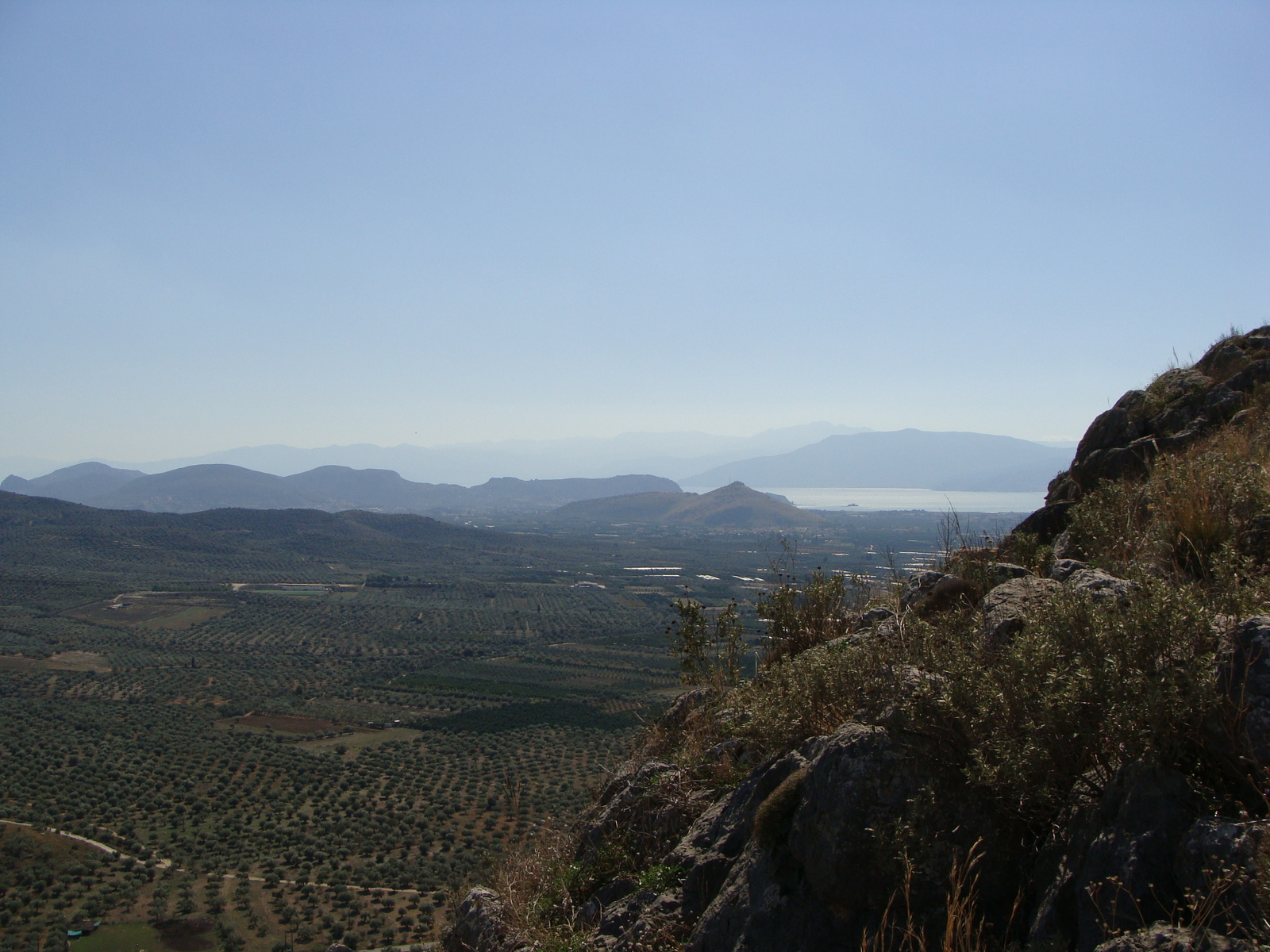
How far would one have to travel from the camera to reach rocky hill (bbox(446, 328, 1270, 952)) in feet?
8.80

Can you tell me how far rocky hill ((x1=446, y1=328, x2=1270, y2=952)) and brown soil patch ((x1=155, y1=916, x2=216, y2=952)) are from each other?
19.0m

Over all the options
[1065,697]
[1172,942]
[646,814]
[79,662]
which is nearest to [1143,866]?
[1172,942]

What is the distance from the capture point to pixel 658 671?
62.4 m

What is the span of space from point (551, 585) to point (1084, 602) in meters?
118

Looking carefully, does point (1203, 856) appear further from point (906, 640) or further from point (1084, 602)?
point (906, 640)

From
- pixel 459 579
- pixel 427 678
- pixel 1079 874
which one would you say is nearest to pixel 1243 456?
pixel 1079 874

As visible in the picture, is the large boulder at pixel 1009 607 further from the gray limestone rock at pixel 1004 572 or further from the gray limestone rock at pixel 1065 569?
the gray limestone rock at pixel 1004 572

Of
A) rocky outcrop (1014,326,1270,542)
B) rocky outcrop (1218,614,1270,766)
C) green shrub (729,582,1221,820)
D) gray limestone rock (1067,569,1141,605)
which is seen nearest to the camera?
rocky outcrop (1218,614,1270,766)

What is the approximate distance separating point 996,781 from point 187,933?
1003 inches

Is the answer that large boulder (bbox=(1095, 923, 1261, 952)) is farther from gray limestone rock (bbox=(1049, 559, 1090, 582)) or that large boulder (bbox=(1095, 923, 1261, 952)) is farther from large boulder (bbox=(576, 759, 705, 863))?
large boulder (bbox=(576, 759, 705, 863))

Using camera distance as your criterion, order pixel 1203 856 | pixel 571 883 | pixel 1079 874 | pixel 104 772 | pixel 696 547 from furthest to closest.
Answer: pixel 696 547
pixel 104 772
pixel 571 883
pixel 1079 874
pixel 1203 856

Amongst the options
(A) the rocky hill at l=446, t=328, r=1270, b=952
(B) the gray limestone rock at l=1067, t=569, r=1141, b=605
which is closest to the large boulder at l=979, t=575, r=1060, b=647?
(A) the rocky hill at l=446, t=328, r=1270, b=952

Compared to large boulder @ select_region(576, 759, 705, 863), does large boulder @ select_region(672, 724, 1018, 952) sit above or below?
above

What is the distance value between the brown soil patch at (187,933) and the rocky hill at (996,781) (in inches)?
747
